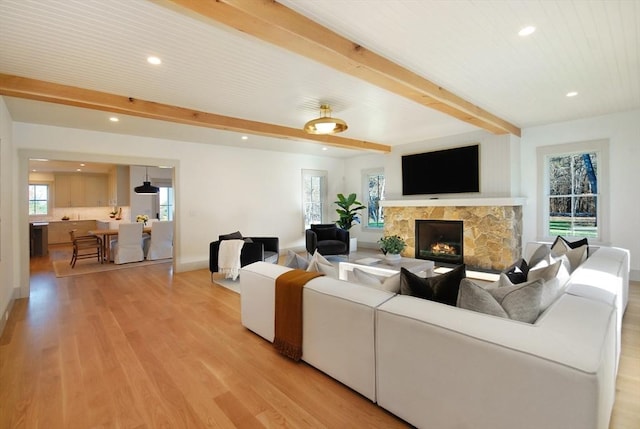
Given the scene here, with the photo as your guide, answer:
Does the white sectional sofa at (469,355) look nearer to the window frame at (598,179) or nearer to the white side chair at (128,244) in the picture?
the window frame at (598,179)

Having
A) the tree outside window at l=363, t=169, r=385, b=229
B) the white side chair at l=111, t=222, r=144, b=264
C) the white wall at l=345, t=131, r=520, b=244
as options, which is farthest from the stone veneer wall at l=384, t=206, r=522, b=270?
the white side chair at l=111, t=222, r=144, b=264

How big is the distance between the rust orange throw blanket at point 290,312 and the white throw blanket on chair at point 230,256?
2438 millimetres

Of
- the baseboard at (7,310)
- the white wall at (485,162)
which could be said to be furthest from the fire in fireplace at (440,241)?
the baseboard at (7,310)

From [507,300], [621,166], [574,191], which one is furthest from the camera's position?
[574,191]

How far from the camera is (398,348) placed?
5.31ft

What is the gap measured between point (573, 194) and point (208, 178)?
6787mm

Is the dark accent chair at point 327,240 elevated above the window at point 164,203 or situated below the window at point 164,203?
below

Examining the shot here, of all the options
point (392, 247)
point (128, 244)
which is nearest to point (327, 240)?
point (392, 247)

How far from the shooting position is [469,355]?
1.35 meters

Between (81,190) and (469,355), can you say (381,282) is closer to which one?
(469,355)

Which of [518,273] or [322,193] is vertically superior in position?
[322,193]

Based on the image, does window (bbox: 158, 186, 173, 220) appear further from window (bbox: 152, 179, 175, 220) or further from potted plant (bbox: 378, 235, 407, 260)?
potted plant (bbox: 378, 235, 407, 260)

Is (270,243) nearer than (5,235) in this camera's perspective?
No

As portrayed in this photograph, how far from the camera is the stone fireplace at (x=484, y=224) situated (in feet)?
16.8
